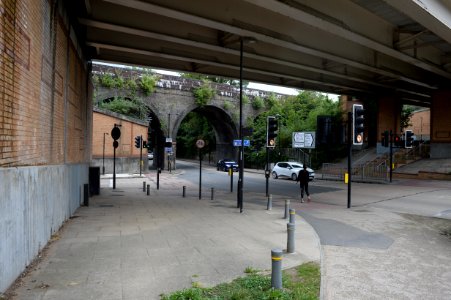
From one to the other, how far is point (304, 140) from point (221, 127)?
18138mm

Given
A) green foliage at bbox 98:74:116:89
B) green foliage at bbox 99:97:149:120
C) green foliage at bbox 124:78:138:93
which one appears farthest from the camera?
green foliage at bbox 124:78:138:93

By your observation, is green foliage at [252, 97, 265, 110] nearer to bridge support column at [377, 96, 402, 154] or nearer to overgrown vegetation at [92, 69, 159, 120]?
overgrown vegetation at [92, 69, 159, 120]

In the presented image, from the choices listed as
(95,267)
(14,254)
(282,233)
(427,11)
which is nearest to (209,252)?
(95,267)

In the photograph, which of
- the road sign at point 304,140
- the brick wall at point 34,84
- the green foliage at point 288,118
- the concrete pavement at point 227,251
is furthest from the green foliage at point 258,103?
the brick wall at point 34,84

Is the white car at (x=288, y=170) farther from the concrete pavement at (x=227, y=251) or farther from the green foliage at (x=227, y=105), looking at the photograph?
the concrete pavement at (x=227, y=251)

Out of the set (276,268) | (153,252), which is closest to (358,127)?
(153,252)

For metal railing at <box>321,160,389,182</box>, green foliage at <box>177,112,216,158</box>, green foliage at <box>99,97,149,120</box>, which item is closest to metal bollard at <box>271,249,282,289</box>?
metal railing at <box>321,160,389,182</box>

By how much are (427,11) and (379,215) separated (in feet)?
23.2

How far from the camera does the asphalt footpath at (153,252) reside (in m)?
5.58

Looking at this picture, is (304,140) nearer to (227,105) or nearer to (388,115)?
(388,115)

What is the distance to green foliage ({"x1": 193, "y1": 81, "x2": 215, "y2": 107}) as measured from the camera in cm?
4769

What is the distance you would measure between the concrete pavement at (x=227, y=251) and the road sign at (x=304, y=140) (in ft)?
87.7

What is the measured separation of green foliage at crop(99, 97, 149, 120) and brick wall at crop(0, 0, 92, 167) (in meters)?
28.9

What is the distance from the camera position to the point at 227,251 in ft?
25.5
